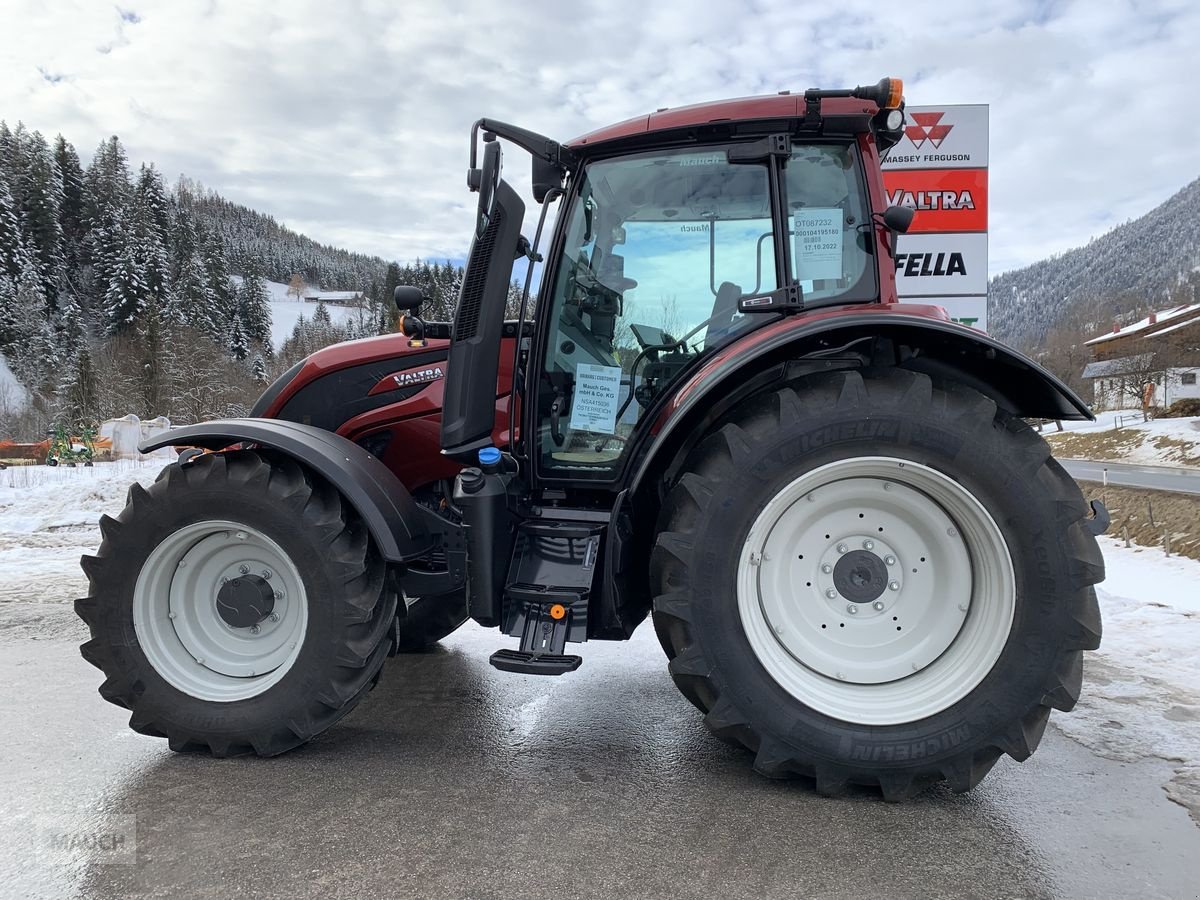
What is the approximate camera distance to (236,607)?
2.96m

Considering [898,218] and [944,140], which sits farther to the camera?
[944,140]

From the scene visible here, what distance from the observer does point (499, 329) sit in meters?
3.04

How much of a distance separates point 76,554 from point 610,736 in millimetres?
6166

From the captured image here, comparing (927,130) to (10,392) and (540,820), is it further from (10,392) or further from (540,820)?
(10,392)

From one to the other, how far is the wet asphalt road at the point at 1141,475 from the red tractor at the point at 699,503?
1520 cm

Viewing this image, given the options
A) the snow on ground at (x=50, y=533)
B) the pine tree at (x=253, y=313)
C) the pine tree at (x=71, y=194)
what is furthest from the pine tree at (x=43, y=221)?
the snow on ground at (x=50, y=533)

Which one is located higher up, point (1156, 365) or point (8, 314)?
point (8, 314)

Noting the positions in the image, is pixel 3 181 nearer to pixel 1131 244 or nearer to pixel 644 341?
pixel 644 341

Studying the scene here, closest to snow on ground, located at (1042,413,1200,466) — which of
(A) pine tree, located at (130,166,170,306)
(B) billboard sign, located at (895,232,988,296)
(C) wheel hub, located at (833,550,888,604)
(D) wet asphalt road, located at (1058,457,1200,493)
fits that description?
(D) wet asphalt road, located at (1058,457,1200,493)

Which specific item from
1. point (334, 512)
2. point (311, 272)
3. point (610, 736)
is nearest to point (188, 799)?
point (334, 512)

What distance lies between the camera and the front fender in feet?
9.26

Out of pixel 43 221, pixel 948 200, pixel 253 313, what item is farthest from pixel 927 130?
pixel 253 313

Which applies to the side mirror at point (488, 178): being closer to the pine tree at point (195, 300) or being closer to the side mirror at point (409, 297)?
the side mirror at point (409, 297)

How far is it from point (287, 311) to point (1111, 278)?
437 feet
